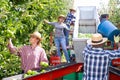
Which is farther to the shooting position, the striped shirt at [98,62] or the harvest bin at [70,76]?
the harvest bin at [70,76]

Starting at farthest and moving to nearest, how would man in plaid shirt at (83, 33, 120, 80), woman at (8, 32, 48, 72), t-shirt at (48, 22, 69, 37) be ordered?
t-shirt at (48, 22, 69, 37), woman at (8, 32, 48, 72), man in plaid shirt at (83, 33, 120, 80)

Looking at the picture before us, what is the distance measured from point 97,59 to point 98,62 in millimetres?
49

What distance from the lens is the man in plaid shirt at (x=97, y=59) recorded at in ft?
20.2

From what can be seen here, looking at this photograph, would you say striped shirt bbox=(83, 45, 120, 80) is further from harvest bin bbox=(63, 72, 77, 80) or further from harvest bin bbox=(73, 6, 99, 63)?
harvest bin bbox=(73, 6, 99, 63)

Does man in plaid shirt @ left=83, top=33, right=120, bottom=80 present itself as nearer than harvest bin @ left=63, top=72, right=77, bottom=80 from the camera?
Yes

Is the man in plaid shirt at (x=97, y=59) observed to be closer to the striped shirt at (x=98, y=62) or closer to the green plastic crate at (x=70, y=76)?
the striped shirt at (x=98, y=62)

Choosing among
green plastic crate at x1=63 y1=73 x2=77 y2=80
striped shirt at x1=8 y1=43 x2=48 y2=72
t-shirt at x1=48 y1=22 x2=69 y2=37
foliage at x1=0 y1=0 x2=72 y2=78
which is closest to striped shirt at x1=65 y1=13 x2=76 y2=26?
t-shirt at x1=48 y1=22 x2=69 y2=37

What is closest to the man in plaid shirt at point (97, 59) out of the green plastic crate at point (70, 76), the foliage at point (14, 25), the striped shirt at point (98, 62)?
the striped shirt at point (98, 62)

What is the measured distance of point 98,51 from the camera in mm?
6156

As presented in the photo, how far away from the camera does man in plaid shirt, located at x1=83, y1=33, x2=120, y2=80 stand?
6172 millimetres

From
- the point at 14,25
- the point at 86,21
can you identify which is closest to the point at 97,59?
the point at 14,25

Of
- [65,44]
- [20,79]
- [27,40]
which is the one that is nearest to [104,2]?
[65,44]

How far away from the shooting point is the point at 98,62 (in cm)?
620

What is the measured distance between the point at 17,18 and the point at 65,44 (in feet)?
15.6
